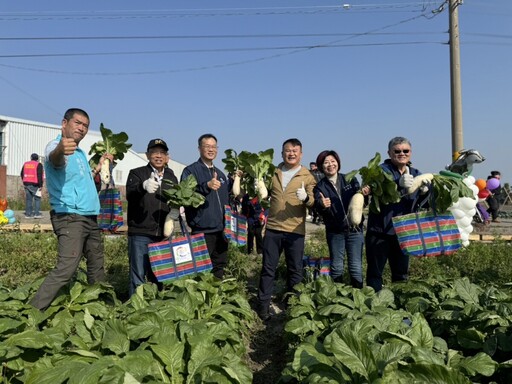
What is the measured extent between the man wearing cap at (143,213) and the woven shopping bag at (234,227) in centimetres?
67

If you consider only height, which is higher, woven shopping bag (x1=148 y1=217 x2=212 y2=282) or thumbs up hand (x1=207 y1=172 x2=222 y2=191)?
thumbs up hand (x1=207 y1=172 x2=222 y2=191)

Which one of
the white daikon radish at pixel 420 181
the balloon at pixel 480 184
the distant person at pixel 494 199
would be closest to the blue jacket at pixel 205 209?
the white daikon radish at pixel 420 181

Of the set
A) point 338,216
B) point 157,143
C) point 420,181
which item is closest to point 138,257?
point 157,143

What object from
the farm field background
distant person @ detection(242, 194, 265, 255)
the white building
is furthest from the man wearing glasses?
the white building

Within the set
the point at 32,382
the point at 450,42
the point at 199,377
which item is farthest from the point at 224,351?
the point at 450,42

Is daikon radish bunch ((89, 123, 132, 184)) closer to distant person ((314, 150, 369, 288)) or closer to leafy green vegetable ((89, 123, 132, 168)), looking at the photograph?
leafy green vegetable ((89, 123, 132, 168))

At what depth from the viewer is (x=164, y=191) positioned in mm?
4039

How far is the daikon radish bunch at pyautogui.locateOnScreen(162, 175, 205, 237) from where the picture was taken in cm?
397

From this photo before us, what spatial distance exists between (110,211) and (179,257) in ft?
3.40

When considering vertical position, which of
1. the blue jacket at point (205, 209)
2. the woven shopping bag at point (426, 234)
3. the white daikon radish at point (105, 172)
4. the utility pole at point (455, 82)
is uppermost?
the utility pole at point (455, 82)

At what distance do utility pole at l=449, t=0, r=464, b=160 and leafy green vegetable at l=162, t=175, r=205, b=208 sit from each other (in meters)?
7.57

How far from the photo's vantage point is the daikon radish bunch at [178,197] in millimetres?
3969

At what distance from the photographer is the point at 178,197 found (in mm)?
3955

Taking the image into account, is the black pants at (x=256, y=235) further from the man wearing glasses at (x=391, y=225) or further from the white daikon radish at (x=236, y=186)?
the man wearing glasses at (x=391, y=225)
